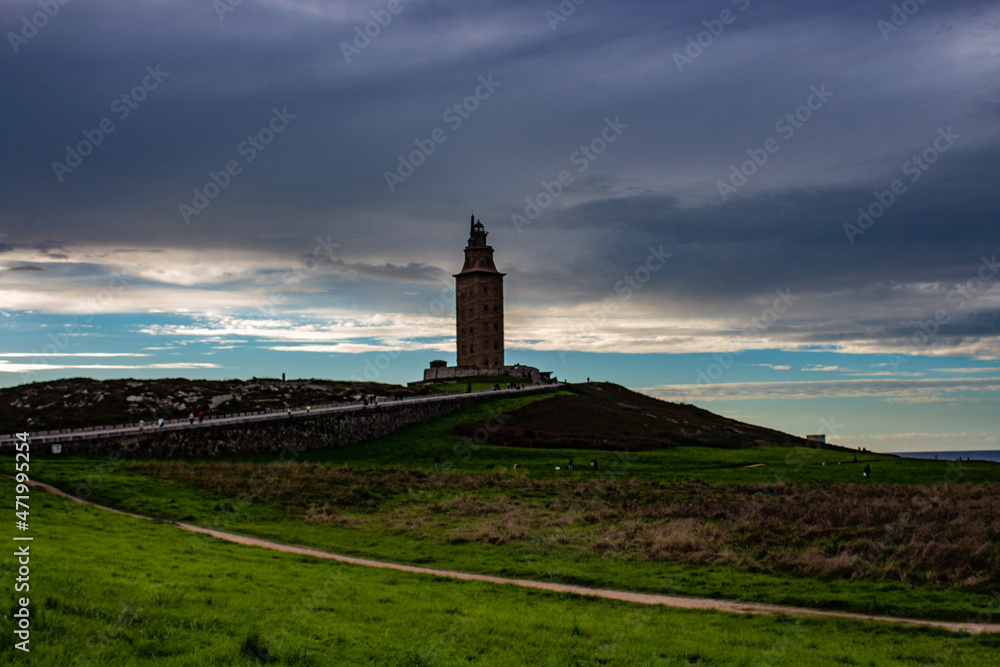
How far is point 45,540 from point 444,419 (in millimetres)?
48871

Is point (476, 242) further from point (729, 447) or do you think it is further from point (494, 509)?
point (494, 509)

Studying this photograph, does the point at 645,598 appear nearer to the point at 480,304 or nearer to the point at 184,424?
the point at 184,424

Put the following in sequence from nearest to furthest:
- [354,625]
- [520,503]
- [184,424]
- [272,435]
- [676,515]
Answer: [354,625], [676,515], [520,503], [184,424], [272,435]

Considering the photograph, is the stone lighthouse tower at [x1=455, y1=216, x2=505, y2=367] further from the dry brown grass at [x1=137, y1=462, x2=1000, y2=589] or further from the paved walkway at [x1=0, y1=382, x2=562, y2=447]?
the dry brown grass at [x1=137, y1=462, x2=1000, y2=589]

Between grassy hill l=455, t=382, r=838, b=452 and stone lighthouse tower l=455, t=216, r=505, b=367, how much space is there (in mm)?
24702

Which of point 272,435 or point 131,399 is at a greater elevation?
point 131,399

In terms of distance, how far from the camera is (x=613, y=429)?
222 feet

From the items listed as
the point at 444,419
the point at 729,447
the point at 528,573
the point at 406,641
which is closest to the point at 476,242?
the point at 444,419

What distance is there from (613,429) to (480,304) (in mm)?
49154

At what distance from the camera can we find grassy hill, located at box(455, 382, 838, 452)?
196ft

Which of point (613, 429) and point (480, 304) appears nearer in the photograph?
point (613, 429)

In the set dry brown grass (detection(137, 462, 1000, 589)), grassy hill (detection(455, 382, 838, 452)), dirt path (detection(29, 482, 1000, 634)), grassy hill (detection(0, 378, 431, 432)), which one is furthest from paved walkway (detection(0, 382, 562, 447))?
dirt path (detection(29, 482, 1000, 634))

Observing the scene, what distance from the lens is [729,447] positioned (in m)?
65.1

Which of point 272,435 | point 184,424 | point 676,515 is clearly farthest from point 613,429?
point 184,424
